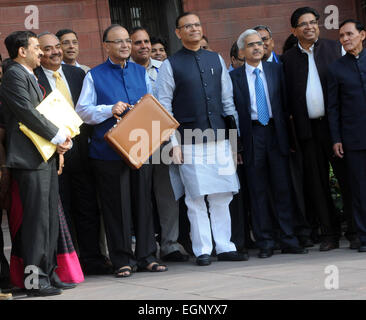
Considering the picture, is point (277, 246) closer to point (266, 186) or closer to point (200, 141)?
point (266, 186)

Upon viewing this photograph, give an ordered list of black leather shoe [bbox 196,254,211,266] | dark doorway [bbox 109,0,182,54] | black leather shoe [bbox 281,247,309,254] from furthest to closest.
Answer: dark doorway [bbox 109,0,182,54] → black leather shoe [bbox 281,247,309,254] → black leather shoe [bbox 196,254,211,266]

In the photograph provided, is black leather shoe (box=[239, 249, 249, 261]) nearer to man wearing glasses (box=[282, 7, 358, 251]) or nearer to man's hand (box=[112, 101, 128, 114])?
man wearing glasses (box=[282, 7, 358, 251])

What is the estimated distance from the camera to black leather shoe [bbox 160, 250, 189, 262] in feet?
22.2

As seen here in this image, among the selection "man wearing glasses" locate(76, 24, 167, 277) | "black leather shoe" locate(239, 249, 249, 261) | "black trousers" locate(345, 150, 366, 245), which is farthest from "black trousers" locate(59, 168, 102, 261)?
"black trousers" locate(345, 150, 366, 245)

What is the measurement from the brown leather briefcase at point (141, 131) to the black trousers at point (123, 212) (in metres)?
0.22

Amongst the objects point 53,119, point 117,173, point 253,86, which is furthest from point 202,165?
point 53,119

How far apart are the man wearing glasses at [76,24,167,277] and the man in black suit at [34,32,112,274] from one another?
0.15 m

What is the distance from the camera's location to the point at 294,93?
6.80 meters

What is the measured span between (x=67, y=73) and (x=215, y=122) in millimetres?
1343

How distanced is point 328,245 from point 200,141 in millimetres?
1452

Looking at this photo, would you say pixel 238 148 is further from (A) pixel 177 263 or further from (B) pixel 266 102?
(A) pixel 177 263

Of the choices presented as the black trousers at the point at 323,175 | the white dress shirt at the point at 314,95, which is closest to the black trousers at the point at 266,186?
the black trousers at the point at 323,175

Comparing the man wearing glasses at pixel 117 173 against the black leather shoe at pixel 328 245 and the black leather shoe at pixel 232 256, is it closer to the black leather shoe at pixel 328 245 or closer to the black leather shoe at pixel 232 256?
the black leather shoe at pixel 232 256
